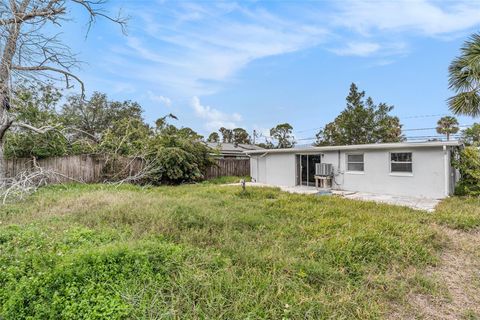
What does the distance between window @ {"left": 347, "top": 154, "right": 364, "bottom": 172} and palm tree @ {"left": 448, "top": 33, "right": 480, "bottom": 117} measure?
11.9 ft

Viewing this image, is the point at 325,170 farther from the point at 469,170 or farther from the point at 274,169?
the point at 469,170

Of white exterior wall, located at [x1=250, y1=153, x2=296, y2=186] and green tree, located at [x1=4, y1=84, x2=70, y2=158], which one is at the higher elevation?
green tree, located at [x1=4, y1=84, x2=70, y2=158]

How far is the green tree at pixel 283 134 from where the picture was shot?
34750 mm

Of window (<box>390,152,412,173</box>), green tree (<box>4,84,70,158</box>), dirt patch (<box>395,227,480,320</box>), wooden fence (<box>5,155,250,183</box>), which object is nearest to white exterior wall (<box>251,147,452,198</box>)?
window (<box>390,152,412,173</box>)

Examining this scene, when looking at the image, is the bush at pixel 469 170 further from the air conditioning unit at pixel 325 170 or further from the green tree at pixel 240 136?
the green tree at pixel 240 136

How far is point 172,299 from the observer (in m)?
2.50

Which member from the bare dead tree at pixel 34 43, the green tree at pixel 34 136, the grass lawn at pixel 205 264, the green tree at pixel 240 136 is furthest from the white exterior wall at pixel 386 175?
the green tree at pixel 240 136

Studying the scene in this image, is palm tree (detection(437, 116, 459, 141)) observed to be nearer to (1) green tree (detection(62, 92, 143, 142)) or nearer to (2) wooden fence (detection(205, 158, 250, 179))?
(2) wooden fence (detection(205, 158, 250, 179))

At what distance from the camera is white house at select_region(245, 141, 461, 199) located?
9.26m

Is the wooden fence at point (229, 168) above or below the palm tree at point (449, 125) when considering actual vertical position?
below

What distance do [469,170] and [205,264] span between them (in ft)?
34.4

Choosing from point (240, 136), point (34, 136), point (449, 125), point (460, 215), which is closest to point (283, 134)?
point (240, 136)

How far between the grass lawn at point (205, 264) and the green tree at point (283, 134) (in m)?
→ 29.3

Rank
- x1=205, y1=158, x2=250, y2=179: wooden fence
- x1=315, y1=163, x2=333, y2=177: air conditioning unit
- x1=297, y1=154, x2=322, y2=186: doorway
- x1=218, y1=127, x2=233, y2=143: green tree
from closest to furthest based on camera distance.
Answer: x1=315, y1=163, x2=333, y2=177: air conditioning unit → x1=297, y1=154, x2=322, y2=186: doorway → x1=205, y1=158, x2=250, y2=179: wooden fence → x1=218, y1=127, x2=233, y2=143: green tree
